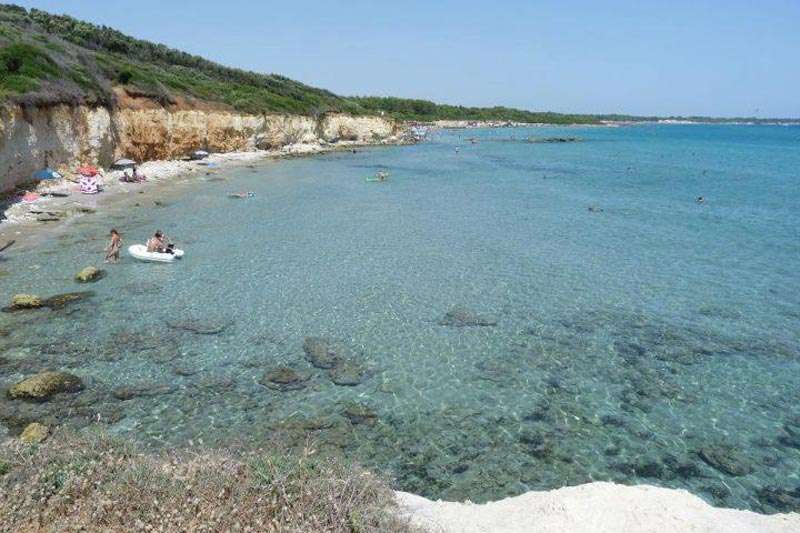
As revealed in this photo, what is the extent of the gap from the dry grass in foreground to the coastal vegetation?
31669 mm

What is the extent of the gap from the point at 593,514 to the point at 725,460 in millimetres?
4544

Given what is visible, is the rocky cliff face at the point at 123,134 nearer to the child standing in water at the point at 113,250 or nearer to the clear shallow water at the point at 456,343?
the clear shallow water at the point at 456,343

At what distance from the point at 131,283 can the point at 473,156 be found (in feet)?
218

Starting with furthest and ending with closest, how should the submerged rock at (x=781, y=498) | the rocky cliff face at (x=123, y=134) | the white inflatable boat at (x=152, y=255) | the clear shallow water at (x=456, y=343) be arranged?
the rocky cliff face at (x=123, y=134), the white inflatable boat at (x=152, y=255), the clear shallow water at (x=456, y=343), the submerged rock at (x=781, y=498)

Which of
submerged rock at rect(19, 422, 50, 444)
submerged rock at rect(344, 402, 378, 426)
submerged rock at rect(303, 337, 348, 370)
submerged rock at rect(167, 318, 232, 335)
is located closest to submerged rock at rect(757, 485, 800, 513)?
submerged rock at rect(344, 402, 378, 426)

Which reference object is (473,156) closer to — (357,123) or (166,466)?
(357,123)

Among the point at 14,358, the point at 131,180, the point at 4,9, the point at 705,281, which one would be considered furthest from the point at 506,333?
the point at 4,9

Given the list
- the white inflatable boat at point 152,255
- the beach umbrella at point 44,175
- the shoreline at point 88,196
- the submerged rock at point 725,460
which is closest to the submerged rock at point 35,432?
the white inflatable boat at point 152,255

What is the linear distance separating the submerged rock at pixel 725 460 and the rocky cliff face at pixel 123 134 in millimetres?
34326

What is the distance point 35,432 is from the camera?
10562 mm

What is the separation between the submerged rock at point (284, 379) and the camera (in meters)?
13.1

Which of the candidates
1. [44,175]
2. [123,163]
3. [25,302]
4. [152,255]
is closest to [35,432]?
[25,302]

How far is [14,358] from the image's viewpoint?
1395cm

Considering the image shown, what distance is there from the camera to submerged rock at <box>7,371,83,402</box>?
12125 millimetres
